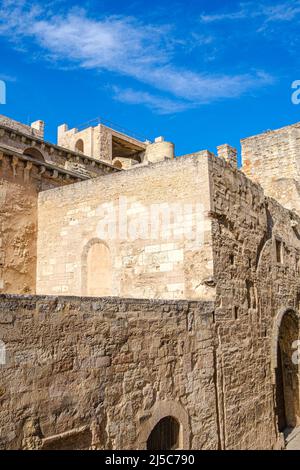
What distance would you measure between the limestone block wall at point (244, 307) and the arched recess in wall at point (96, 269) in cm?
278

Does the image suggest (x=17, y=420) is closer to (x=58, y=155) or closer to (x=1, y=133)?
(x=1, y=133)

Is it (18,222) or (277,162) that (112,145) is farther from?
(18,222)

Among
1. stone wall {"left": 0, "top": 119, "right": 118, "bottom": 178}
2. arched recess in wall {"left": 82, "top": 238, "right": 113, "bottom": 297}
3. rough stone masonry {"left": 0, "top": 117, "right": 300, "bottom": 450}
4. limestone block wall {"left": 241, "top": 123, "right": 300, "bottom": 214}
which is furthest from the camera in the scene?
limestone block wall {"left": 241, "top": 123, "right": 300, "bottom": 214}

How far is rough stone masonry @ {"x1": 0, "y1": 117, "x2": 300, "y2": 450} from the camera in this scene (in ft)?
17.2

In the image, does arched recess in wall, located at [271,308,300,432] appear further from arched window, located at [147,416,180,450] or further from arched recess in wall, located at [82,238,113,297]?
arched window, located at [147,416,180,450]

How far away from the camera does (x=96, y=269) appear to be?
35.3ft

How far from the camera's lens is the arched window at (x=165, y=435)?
6.89m

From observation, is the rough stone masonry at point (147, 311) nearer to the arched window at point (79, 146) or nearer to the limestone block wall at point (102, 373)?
the limestone block wall at point (102, 373)

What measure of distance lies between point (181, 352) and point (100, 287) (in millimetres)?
3617

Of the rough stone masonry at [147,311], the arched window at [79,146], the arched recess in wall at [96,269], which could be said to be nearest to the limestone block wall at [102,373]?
the rough stone masonry at [147,311]

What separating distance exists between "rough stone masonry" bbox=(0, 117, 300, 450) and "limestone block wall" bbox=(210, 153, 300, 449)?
0.05 metres

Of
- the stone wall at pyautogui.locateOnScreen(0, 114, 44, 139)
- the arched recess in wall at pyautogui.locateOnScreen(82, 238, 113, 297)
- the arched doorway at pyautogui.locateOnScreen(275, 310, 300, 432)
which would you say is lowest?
the arched doorway at pyautogui.locateOnScreen(275, 310, 300, 432)

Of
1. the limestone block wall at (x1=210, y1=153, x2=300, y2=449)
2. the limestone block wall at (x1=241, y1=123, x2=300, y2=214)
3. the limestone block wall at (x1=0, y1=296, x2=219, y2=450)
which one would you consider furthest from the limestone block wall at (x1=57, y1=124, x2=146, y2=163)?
the limestone block wall at (x1=0, y1=296, x2=219, y2=450)

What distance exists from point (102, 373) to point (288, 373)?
9137 millimetres
